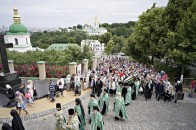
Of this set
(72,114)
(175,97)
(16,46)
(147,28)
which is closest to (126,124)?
(72,114)

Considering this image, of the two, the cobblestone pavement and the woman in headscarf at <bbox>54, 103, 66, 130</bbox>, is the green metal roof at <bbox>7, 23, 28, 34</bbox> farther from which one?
the woman in headscarf at <bbox>54, 103, 66, 130</bbox>

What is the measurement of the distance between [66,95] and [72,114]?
6695mm

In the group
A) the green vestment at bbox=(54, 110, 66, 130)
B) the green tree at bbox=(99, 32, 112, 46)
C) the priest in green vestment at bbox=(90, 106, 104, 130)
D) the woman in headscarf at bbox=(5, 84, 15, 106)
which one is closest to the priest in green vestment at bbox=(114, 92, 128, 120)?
the priest in green vestment at bbox=(90, 106, 104, 130)

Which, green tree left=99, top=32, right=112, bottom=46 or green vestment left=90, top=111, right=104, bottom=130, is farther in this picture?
green tree left=99, top=32, right=112, bottom=46

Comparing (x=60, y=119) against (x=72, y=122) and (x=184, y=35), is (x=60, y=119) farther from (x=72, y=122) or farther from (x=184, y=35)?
(x=184, y=35)

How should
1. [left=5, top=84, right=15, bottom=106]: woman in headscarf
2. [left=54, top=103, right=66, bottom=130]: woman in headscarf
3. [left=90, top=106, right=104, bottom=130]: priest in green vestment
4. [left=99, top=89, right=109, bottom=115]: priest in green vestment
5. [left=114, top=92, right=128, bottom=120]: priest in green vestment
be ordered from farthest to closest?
[left=5, top=84, right=15, bottom=106]: woman in headscarf, [left=99, top=89, right=109, bottom=115]: priest in green vestment, [left=114, top=92, right=128, bottom=120]: priest in green vestment, [left=90, top=106, right=104, bottom=130]: priest in green vestment, [left=54, top=103, right=66, bottom=130]: woman in headscarf

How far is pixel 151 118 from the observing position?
31.2 ft

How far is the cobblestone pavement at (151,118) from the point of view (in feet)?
28.0

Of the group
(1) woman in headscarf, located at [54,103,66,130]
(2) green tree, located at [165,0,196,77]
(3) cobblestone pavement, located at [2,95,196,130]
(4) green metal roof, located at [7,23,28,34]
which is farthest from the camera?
(4) green metal roof, located at [7,23,28,34]

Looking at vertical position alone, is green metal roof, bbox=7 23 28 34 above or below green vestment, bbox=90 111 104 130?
above

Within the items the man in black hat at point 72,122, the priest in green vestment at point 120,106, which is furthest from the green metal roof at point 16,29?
the man in black hat at point 72,122

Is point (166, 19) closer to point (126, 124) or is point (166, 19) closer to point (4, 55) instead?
point (126, 124)

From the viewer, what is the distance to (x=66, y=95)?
12727 millimetres

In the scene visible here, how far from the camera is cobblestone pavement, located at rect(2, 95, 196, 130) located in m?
8.53
